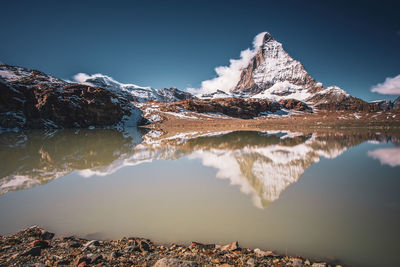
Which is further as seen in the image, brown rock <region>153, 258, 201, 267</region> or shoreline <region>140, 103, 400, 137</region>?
shoreline <region>140, 103, 400, 137</region>

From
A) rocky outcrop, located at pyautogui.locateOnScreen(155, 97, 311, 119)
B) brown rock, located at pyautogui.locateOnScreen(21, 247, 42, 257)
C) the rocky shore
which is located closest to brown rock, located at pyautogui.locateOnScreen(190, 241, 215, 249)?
the rocky shore

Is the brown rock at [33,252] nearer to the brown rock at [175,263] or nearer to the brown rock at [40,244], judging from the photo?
the brown rock at [40,244]

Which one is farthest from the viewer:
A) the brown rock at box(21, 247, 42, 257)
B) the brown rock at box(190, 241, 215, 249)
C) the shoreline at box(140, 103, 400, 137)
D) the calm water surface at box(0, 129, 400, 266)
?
the shoreline at box(140, 103, 400, 137)

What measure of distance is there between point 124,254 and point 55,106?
69450 mm

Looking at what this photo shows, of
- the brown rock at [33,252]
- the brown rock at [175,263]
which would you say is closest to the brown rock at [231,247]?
the brown rock at [175,263]

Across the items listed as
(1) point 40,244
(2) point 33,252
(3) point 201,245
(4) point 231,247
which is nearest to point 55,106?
(1) point 40,244

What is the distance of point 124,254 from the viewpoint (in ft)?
16.4

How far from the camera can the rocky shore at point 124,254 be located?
4.59 meters

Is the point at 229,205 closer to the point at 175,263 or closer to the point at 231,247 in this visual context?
the point at 231,247

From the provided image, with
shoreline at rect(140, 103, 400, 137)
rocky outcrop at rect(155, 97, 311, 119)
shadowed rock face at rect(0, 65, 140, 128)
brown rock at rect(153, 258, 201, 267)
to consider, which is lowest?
brown rock at rect(153, 258, 201, 267)

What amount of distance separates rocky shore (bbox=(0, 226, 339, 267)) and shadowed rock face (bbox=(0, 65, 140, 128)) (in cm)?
6251

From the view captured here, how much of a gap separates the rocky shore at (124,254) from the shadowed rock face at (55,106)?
2461 inches

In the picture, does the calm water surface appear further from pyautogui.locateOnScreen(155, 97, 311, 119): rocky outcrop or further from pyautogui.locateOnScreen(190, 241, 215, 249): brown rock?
pyautogui.locateOnScreen(155, 97, 311, 119): rocky outcrop

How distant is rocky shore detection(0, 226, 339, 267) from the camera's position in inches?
181
